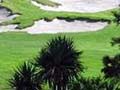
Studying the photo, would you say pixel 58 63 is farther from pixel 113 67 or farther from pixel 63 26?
pixel 63 26

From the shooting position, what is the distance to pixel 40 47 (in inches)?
3519

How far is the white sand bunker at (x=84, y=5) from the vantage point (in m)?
127

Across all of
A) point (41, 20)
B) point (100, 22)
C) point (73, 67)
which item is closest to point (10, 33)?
point (41, 20)

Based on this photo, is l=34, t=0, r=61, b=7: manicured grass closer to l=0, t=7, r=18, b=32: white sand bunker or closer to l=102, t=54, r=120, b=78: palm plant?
l=0, t=7, r=18, b=32: white sand bunker

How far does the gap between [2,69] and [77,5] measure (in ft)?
202

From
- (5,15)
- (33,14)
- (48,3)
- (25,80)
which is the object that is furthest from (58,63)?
(48,3)

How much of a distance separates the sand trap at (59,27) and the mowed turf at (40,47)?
2.73 meters

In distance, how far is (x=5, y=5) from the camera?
117938 millimetres

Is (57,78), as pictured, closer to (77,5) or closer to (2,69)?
(2,69)

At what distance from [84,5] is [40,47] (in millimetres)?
43110

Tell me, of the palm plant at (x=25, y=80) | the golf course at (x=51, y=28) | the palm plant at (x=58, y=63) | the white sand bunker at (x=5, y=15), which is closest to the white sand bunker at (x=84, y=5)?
the golf course at (x=51, y=28)

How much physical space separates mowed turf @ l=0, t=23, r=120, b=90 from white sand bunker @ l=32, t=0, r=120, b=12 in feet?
59.3

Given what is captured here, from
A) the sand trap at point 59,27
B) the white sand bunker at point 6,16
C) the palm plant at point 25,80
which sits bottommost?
the sand trap at point 59,27

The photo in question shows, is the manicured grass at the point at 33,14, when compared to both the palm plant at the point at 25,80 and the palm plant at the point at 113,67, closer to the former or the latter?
the palm plant at the point at 25,80
